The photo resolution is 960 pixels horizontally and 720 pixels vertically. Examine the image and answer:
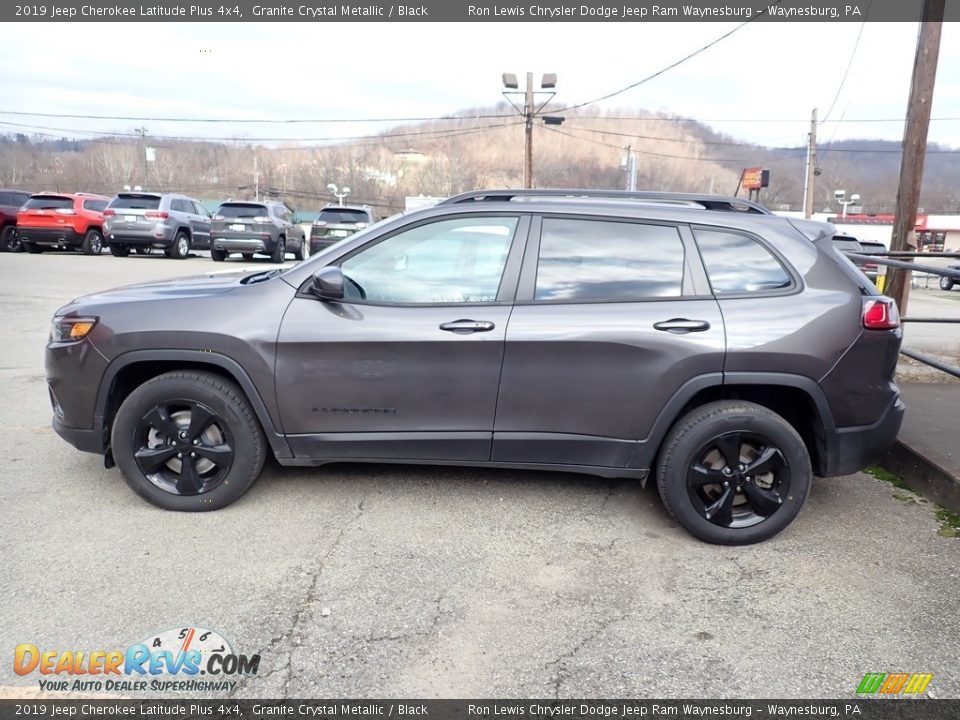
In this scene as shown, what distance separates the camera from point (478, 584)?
3.11 metres

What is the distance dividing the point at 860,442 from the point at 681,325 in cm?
115

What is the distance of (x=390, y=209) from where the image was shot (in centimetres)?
8988

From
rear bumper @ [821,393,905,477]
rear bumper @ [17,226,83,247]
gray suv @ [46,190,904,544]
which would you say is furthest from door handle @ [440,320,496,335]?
rear bumper @ [17,226,83,247]

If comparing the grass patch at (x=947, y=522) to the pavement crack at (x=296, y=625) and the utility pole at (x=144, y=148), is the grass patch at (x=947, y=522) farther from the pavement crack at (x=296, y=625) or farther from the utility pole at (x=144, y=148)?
the utility pole at (x=144, y=148)

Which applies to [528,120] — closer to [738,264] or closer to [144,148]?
[738,264]

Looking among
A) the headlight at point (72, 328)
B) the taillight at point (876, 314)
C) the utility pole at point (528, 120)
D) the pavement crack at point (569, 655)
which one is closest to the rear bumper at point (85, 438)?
the headlight at point (72, 328)

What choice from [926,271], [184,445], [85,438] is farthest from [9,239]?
[926,271]

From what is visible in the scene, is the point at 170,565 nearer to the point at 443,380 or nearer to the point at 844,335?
the point at 443,380

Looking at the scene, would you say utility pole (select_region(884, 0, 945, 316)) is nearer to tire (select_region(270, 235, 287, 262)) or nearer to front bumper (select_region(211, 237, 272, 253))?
front bumper (select_region(211, 237, 272, 253))

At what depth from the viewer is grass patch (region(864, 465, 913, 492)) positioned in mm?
4443

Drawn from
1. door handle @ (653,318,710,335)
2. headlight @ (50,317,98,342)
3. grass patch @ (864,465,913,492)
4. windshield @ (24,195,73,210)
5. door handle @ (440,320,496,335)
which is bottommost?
grass patch @ (864,465,913,492)

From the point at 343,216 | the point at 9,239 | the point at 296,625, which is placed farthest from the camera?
the point at 9,239

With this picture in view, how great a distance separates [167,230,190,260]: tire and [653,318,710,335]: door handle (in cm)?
1896

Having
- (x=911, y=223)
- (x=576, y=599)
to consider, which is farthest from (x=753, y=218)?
(x=911, y=223)
